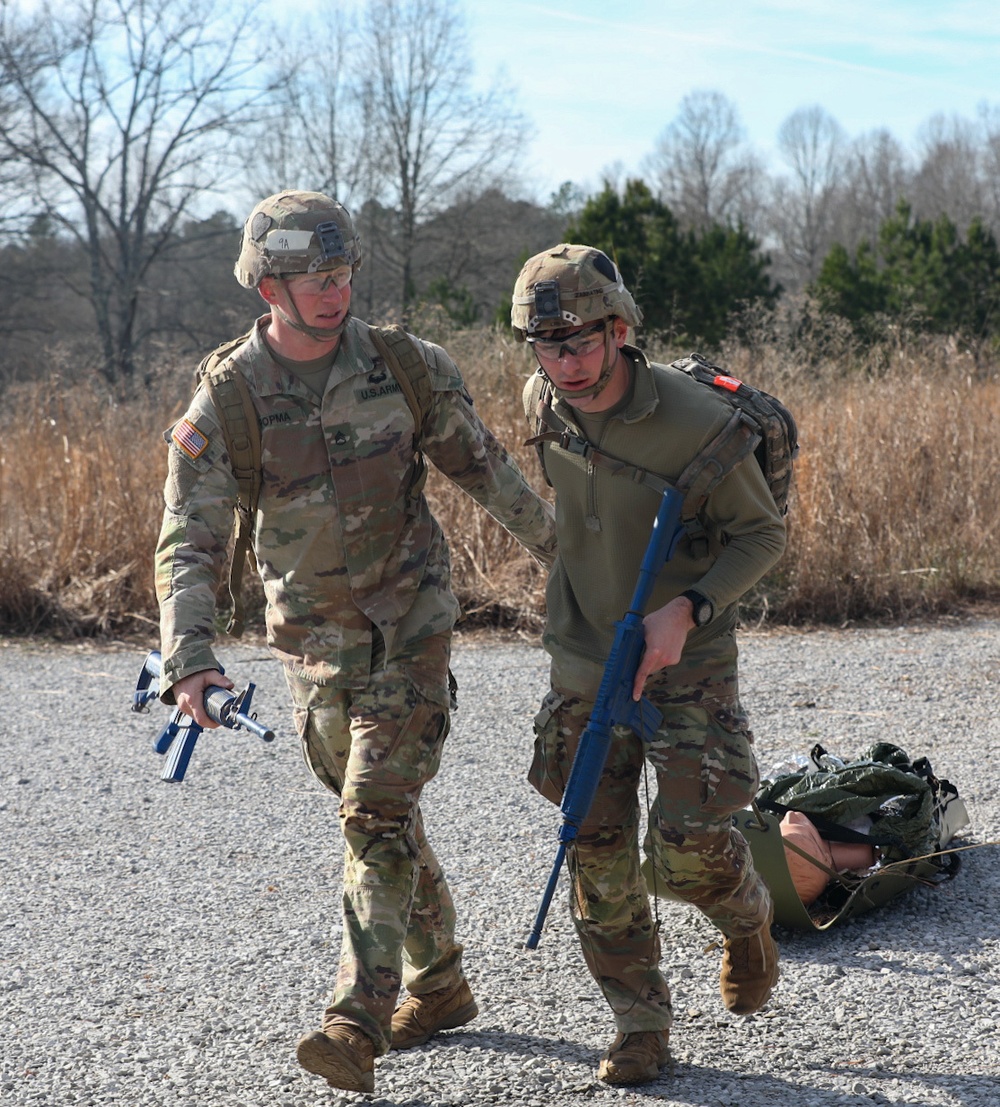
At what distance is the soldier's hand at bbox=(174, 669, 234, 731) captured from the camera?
95.1 inches

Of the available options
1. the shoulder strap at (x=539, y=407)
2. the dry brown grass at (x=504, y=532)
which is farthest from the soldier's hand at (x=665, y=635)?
the dry brown grass at (x=504, y=532)

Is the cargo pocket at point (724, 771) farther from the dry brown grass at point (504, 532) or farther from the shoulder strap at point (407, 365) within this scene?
the dry brown grass at point (504, 532)

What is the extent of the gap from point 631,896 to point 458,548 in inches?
201

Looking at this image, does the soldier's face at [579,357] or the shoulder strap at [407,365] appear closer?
the soldier's face at [579,357]

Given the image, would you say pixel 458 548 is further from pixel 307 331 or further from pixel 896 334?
pixel 307 331

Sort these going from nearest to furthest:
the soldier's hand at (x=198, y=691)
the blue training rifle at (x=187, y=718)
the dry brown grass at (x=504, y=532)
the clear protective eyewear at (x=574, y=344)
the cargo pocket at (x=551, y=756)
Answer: the blue training rifle at (x=187, y=718)
the soldier's hand at (x=198, y=691)
the clear protective eyewear at (x=574, y=344)
the cargo pocket at (x=551, y=756)
the dry brown grass at (x=504, y=532)

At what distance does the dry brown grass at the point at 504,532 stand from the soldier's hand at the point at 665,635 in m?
4.94

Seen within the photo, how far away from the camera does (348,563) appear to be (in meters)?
2.74

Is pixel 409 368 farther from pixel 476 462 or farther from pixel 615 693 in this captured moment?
pixel 615 693

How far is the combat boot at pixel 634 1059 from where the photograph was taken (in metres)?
2.65

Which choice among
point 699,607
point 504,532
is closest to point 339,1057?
point 699,607

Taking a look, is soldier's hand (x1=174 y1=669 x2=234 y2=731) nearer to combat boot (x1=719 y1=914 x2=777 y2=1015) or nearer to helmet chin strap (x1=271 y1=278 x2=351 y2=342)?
helmet chin strap (x1=271 y1=278 x2=351 y2=342)

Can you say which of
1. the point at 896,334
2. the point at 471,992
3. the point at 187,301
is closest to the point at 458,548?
the point at 896,334

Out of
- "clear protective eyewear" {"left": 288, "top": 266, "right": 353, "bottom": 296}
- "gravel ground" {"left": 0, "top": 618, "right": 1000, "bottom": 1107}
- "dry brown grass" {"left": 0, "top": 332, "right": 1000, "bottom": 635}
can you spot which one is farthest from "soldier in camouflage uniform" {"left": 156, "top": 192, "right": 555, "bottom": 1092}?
"dry brown grass" {"left": 0, "top": 332, "right": 1000, "bottom": 635}
